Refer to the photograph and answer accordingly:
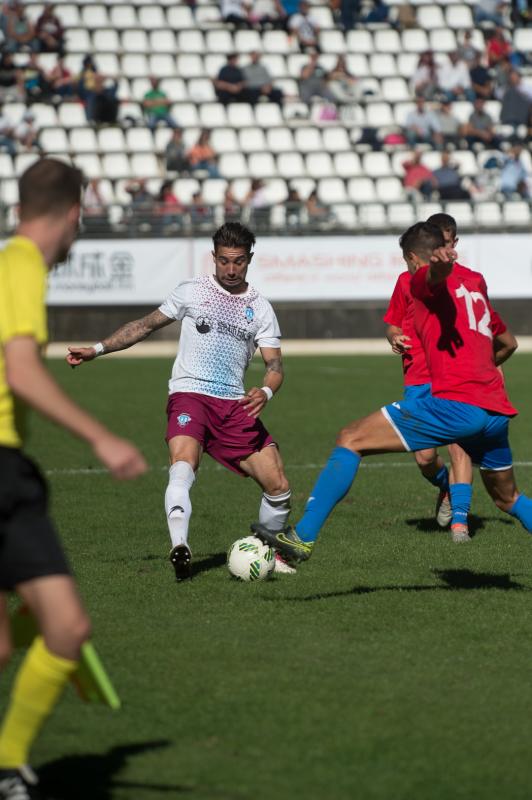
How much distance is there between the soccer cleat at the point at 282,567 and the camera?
7434 mm

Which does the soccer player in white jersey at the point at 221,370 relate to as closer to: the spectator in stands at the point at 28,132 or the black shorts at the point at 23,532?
the black shorts at the point at 23,532

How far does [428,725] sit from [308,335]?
2106 centimetres

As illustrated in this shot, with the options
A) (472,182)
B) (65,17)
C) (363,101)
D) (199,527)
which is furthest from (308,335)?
(199,527)

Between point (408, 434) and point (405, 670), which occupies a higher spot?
point (408, 434)

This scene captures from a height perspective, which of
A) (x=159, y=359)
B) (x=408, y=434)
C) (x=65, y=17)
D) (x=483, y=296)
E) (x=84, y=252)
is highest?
(x=65, y=17)

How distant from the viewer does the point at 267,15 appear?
105 ft

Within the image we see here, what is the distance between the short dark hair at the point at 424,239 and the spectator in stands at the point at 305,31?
997 inches

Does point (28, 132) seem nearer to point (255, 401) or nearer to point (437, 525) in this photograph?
point (437, 525)

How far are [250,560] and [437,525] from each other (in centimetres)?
234

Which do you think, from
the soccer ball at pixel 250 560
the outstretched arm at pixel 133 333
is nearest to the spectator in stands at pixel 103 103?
the outstretched arm at pixel 133 333

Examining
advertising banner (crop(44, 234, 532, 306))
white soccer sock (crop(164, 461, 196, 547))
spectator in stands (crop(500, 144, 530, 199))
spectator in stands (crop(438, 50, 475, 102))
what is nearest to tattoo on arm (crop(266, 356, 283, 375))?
white soccer sock (crop(164, 461, 196, 547))

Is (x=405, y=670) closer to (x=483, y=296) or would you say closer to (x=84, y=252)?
(x=483, y=296)

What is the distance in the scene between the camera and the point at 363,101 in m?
30.2

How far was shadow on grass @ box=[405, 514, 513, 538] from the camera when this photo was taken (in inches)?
350
